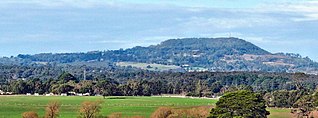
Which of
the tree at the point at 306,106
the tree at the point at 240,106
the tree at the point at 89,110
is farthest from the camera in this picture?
the tree at the point at 306,106

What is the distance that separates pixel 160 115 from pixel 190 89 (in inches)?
3945

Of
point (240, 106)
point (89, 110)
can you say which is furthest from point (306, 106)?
point (89, 110)

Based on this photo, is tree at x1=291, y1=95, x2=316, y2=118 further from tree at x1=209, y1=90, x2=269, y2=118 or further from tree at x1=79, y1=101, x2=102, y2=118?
tree at x1=79, y1=101, x2=102, y2=118

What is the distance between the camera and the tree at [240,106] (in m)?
82.9

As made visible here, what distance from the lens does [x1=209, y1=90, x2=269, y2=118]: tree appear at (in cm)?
8288

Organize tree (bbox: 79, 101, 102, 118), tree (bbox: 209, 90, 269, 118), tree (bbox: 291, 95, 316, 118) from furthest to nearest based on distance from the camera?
tree (bbox: 291, 95, 316, 118) < tree (bbox: 209, 90, 269, 118) < tree (bbox: 79, 101, 102, 118)

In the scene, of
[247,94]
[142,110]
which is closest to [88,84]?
[142,110]

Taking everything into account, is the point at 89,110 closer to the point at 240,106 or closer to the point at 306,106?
the point at 240,106

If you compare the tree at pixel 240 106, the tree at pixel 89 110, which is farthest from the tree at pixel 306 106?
the tree at pixel 89 110

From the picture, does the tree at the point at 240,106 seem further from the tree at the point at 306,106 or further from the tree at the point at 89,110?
the tree at the point at 306,106

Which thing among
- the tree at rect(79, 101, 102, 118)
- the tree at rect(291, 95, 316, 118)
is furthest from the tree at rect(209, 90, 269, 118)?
the tree at rect(291, 95, 316, 118)

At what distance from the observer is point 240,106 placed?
85.4 meters

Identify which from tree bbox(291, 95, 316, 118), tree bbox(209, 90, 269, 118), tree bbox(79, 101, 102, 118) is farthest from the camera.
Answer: tree bbox(291, 95, 316, 118)

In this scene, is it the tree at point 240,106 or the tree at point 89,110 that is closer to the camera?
the tree at point 89,110
